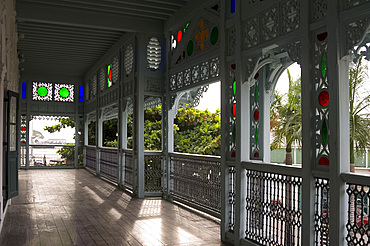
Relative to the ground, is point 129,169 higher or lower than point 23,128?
lower

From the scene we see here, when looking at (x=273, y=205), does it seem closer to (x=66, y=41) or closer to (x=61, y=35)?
(x=61, y=35)

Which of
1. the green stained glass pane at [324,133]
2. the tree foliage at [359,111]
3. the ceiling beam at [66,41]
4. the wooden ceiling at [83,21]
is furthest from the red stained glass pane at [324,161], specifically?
the ceiling beam at [66,41]

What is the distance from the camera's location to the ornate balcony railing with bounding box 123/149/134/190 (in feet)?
29.3

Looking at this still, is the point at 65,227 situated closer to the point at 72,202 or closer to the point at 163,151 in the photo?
the point at 72,202

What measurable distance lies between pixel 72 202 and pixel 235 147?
4122mm

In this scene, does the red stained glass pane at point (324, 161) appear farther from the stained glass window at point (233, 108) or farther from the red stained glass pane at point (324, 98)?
the stained glass window at point (233, 108)

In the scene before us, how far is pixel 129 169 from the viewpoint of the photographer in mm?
9219

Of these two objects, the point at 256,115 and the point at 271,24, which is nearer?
the point at 271,24

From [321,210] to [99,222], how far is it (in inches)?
140

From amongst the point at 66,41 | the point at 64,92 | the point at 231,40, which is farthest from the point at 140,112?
the point at 64,92

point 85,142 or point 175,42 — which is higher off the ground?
point 175,42

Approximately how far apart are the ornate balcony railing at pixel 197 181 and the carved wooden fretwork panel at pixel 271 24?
2156 mm

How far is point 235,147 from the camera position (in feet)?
16.2

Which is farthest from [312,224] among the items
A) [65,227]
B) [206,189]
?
[65,227]
